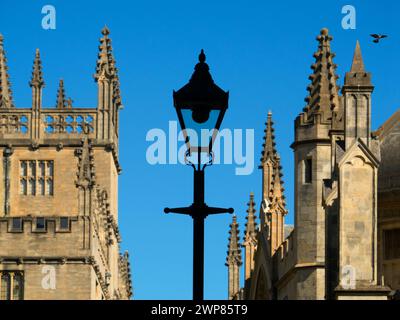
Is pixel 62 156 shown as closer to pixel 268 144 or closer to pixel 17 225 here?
pixel 17 225

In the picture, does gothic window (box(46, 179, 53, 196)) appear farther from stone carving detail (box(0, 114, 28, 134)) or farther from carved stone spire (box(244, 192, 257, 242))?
carved stone spire (box(244, 192, 257, 242))

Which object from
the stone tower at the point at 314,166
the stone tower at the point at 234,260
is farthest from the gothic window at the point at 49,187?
the stone tower at the point at 314,166

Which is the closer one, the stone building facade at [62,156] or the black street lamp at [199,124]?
the black street lamp at [199,124]

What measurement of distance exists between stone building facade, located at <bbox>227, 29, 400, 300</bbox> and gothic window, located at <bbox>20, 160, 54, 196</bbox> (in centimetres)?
3261

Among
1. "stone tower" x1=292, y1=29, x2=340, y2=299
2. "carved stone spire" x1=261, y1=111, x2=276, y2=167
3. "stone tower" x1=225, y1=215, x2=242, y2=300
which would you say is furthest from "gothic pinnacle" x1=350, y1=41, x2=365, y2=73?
"stone tower" x1=225, y1=215, x2=242, y2=300

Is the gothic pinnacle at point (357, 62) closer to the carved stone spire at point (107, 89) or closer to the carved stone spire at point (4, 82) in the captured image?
the carved stone spire at point (107, 89)

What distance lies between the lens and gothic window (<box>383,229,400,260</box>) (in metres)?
48.0

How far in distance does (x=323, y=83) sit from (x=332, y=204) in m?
6.24

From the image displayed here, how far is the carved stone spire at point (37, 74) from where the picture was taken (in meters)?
97.8

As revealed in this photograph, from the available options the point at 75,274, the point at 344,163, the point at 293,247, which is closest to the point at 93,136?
the point at 75,274

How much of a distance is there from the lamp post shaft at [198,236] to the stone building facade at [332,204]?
14.2 meters

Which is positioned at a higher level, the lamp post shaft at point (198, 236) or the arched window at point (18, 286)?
the arched window at point (18, 286)

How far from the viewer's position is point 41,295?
75.0m
